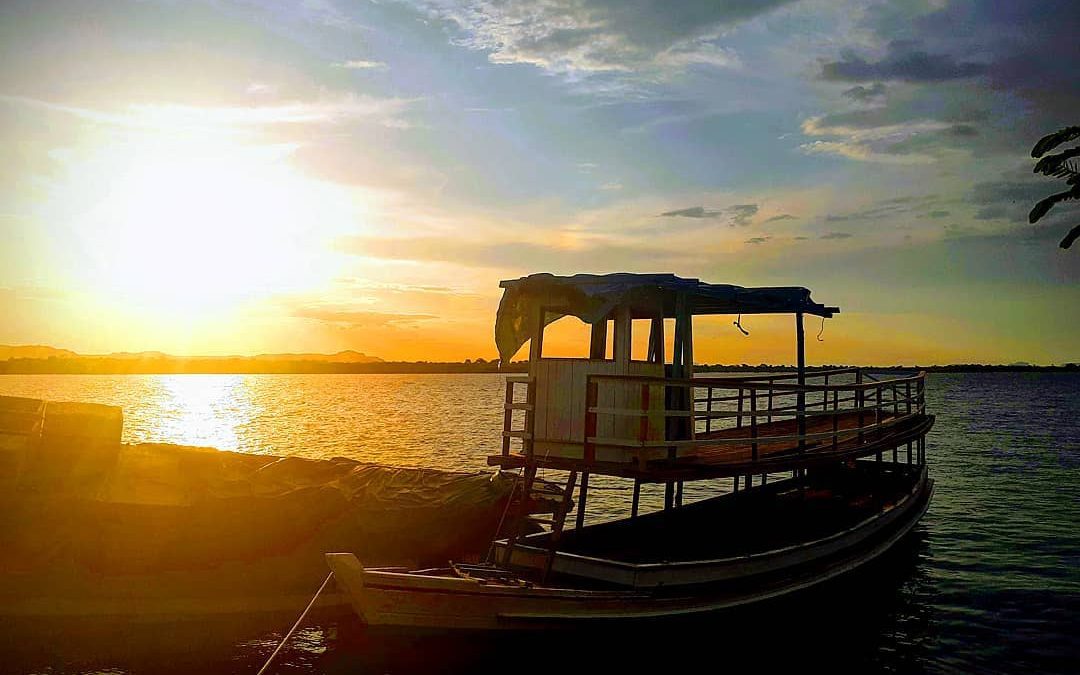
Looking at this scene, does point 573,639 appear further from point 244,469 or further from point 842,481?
point 842,481

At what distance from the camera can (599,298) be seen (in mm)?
14156

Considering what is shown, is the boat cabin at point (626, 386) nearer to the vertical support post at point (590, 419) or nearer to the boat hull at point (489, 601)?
the vertical support post at point (590, 419)

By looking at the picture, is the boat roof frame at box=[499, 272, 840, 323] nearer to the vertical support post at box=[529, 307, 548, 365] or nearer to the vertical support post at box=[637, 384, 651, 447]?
the vertical support post at box=[529, 307, 548, 365]

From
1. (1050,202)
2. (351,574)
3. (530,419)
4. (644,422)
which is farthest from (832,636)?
(1050,202)

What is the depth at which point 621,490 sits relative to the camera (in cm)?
3519

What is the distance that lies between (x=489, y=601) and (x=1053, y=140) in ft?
85.9

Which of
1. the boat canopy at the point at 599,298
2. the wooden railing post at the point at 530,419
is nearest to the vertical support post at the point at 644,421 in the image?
the boat canopy at the point at 599,298

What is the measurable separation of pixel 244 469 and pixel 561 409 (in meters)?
9.92

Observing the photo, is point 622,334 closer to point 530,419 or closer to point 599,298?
point 599,298

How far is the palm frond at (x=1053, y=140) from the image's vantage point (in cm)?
2694

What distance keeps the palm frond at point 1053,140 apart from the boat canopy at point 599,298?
17.2 metres

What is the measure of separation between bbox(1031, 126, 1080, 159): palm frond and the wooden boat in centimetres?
1523

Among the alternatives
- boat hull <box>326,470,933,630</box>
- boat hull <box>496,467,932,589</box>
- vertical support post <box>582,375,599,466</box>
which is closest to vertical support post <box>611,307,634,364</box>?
vertical support post <box>582,375,599,466</box>

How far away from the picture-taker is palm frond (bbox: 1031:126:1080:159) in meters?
26.9
